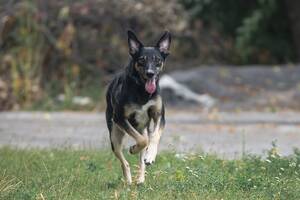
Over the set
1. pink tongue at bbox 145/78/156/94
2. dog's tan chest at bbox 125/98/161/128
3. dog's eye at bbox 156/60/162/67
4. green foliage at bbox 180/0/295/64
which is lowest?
green foliage at bbox 180/0/295/64

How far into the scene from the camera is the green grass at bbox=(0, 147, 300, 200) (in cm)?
770

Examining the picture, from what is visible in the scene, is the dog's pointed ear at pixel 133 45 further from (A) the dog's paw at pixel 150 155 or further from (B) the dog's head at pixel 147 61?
(A) the dog's paw at pixel 150 155

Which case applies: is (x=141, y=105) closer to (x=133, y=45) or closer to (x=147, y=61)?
(x=147, y=61)

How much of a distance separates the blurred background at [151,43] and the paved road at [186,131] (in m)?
1.24

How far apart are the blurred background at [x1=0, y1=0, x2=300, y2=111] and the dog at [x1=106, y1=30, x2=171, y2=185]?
9.34 meters

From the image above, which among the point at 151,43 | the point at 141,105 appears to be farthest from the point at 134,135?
the point at 151,43

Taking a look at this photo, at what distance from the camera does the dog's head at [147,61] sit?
27.8ft

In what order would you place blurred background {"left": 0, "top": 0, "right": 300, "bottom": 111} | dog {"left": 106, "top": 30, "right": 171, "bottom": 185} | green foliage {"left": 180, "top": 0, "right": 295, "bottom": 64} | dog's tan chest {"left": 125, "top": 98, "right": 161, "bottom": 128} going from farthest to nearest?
green foliage {"left": 180, "top": 0, "right": 295, "bottom": 64} < blurred background {"left": 0, "top": 0, "right": 300, "bottom": 111} < dog's tan chest {"left": 125, "top": 98, "right": 161, "bottom": 128} < dog {"left": 106, "top": 30, "right": 171, "bottom": 185}

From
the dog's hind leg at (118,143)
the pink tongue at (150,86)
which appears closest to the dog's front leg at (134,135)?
the dog's hind leg at (118,143)

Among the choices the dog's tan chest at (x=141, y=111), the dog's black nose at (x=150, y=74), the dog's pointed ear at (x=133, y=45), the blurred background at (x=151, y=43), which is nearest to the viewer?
the dog's black nose at (x=150, y=74)

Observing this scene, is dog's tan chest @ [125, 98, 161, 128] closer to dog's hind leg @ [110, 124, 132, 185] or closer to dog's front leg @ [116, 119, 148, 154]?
dog's front leg @ [116, 119, 148, 154]

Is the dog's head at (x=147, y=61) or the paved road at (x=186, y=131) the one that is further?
the paved road at (x=186, y=131)

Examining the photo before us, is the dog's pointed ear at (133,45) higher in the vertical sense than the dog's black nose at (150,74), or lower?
higher

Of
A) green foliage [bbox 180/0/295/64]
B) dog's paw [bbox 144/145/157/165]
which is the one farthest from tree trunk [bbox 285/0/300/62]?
dog's paw [bbox 144/145/157/165]
